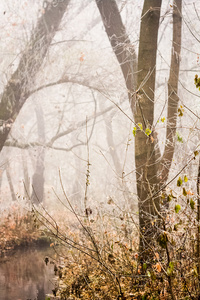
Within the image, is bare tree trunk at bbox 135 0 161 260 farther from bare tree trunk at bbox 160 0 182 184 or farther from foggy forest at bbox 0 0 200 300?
bare tree trunk at bbox 160 0 182 184

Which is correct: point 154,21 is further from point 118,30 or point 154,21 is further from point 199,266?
point 199,266

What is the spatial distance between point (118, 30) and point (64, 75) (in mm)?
4282

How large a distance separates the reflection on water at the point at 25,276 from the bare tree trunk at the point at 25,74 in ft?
10.1

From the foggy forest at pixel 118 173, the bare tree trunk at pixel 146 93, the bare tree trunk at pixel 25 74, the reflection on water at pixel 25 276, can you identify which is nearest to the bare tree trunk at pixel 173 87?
the foggy forest at pixel 118 173

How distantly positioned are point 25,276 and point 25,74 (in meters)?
5.04

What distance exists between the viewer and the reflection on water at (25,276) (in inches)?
262

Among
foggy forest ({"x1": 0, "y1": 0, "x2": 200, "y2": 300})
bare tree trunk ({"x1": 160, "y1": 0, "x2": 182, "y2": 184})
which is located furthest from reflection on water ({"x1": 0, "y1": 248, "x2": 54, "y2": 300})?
bare tree trunk ({"x1": 160, "y1": 0, "x2": 182, "y2": 184})

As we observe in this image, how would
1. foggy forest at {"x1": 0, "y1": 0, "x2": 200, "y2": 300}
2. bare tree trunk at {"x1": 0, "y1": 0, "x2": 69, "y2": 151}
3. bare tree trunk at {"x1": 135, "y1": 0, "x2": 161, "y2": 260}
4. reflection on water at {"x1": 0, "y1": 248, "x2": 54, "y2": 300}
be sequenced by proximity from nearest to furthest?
foggy forest at {"x1": 0, "y1": 0, "x2": 200, "y2": 300}
bare tree trunk at {"x1": 135, "y1": 0, "x2": 161, "y2": 260}
reflection on water at {"x1": 0, "y1": 248, "x2": 54, "y2": 300}
bare tree trunk at {"x1": 0, "y1": 0, "x2": 69, "y2": 151}

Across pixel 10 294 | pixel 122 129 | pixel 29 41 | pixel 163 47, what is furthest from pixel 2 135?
pixel 122 129

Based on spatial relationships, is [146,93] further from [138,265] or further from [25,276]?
[25,276]

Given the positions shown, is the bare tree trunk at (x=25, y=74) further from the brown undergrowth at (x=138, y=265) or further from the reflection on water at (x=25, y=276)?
the brown undergrowth at (x=138, y=265)

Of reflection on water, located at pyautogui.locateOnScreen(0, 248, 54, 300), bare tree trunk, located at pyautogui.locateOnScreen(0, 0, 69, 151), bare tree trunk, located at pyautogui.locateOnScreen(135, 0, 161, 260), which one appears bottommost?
reflection on water, located at pyautogui.locateOnScreen(0, 248, 54, 300)

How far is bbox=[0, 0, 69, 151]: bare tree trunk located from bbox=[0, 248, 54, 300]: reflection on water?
3.07 m

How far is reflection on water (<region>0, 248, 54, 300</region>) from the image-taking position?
6664 mm
